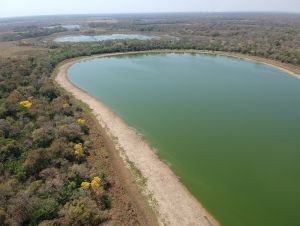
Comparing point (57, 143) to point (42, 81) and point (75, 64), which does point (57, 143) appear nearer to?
point (42, 81)

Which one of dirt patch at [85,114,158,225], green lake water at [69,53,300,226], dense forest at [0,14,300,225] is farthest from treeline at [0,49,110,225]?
green lake water at [69,53,300,226]

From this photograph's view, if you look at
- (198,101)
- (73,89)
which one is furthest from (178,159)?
(73,89)

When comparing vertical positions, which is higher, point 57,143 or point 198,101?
point 57,143

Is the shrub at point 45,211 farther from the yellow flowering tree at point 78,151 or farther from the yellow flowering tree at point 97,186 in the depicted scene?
the yellow flowering tree at point 78,151

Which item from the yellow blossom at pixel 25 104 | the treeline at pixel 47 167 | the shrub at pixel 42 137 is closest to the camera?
the treeline at pixel 47 167

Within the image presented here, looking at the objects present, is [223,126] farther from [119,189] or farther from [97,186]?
[97,186]

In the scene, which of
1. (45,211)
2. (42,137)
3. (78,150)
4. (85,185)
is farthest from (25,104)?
(45,211)

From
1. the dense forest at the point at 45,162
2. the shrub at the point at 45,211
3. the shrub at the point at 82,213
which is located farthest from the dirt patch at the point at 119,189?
the shrub at the point at 45,211
